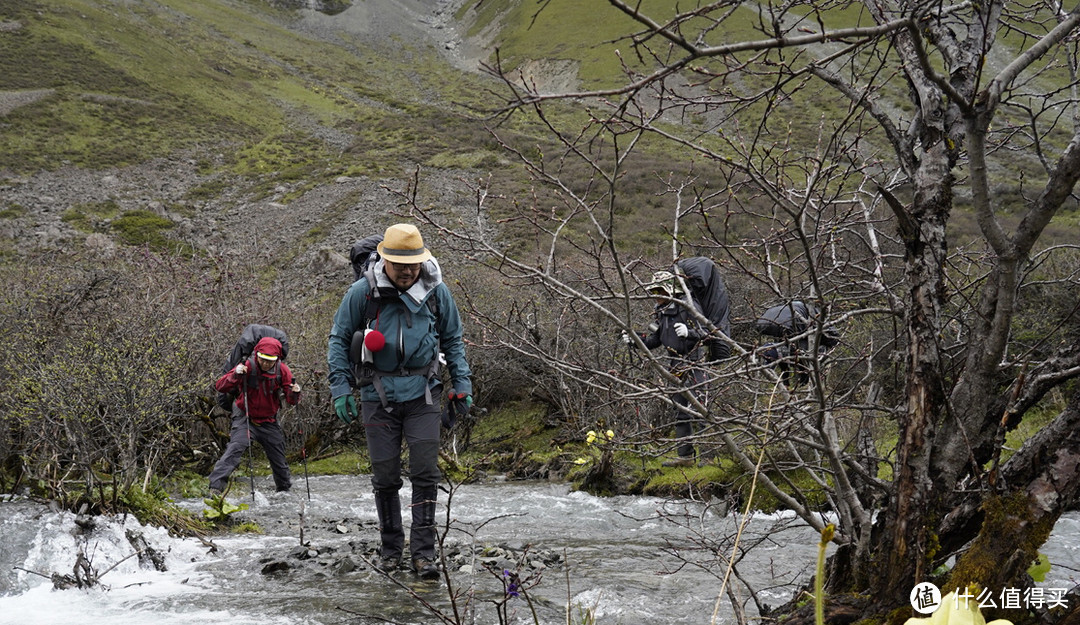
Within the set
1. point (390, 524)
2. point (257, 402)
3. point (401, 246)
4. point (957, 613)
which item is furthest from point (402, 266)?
point (957, 613)

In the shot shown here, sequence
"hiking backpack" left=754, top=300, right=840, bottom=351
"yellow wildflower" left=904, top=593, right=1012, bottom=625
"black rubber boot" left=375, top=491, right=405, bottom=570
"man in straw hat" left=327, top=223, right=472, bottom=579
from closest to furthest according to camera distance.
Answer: "yellow wildflower" left=904, top=593, right=1012, bottom=625, "hiking backpack" left=754, top=300, right=840, bottom=351, "man in straw hat" left=327, top=223, right=472, bottom=579, "black rubber boot" left=375, top=491, right=405, bottom=570

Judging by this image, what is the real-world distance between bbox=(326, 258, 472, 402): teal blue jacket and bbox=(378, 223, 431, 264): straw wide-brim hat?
178mm

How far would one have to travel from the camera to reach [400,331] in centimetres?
489

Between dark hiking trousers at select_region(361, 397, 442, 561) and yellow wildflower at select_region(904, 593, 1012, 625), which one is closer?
yellow wildflower at select_region(904, 593, 1012, 625)

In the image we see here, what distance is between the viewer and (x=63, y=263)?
12.4 meters

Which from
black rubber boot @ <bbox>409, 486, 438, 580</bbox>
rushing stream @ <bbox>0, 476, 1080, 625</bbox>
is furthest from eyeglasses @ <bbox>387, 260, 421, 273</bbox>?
rushing stream @ <bbox>0, 476, 1080, 625</bbox>

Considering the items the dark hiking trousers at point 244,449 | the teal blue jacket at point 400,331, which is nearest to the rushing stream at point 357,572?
the teal blue jacket at point 400,331

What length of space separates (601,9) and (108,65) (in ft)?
195

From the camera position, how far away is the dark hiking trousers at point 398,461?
16.1 feet

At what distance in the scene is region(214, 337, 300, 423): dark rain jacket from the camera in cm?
794

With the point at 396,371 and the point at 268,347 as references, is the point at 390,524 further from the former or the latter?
the point at 268,347

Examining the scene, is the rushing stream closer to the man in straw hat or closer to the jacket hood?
the man in straw hat

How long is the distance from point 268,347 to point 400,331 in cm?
360

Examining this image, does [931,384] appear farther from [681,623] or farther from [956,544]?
[681,623]
